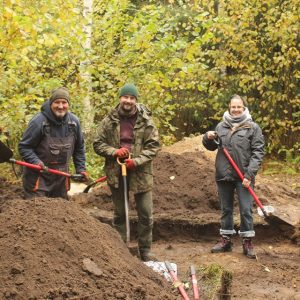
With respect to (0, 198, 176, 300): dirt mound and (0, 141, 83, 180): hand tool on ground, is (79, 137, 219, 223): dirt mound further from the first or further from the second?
(0, 198, 176, 300): dirt mound

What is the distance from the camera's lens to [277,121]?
45.9 feet

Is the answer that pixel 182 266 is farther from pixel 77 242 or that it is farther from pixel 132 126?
pixel 77 242

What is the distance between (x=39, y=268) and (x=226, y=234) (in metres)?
3.63

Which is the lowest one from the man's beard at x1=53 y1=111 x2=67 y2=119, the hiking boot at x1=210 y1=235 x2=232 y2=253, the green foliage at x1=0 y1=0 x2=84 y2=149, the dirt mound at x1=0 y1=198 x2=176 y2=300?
Result: the hiking boot at x1=210 y1=235 x2=232 y2=253

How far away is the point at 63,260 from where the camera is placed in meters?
4.52

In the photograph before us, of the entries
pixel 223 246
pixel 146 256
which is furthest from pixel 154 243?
pixel 146 256

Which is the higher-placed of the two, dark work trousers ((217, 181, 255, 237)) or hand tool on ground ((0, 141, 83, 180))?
hand tool on ground ((0, 141, 83, 180))

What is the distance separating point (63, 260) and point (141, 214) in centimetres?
222

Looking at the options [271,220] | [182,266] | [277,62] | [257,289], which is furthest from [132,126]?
[277,62]

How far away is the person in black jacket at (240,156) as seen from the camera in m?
7.02

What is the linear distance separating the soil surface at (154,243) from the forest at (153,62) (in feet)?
5.46

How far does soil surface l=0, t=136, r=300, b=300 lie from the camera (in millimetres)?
4320

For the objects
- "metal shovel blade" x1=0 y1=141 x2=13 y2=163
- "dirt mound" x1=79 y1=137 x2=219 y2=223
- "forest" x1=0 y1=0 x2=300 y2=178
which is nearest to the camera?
"metal shovel blade" x1=0 y1=141 x2=13 y2=163

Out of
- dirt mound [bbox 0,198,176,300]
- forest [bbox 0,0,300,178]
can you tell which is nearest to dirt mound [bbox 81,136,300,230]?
forest [bbox 0,0,300,178]
